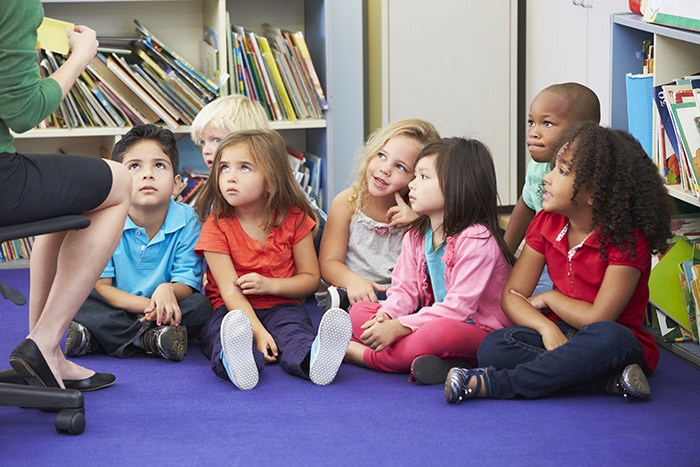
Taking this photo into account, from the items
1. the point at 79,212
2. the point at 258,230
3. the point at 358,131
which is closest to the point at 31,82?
the point at 79,212

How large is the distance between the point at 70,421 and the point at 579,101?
146cm

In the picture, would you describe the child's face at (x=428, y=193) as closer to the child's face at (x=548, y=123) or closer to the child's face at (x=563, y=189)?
the child's face at (x=563, y=189)

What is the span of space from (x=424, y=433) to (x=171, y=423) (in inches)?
18.6

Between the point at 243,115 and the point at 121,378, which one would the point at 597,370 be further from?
the point at 243,115

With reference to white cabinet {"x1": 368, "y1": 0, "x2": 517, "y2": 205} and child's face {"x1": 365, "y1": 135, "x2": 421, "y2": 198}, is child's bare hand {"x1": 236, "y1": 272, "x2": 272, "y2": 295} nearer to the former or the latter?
child's face {"x1": 365, "y1": 135, "x2": 421, "y2": 198}

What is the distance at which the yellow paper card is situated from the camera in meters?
1.89

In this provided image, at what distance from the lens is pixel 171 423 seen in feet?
6.11

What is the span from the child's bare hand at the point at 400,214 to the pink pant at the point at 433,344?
1.33ft

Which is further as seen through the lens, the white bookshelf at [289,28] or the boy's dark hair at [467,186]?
the white bookshelf at [289,28]

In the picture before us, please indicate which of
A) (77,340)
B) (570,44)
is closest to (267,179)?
(77,340)

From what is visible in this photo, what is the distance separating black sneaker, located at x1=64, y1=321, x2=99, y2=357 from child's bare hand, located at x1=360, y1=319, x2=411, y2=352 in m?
0.66

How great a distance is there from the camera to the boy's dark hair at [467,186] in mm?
2188

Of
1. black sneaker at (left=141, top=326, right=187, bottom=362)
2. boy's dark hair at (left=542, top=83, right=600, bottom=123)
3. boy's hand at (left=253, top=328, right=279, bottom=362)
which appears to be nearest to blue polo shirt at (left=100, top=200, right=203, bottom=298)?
black sneaker at (left=141, top=326, right=187, bottom=362)

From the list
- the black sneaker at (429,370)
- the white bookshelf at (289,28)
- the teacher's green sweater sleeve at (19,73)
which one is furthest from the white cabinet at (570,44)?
the teacher's green sweater sleeve at (19,73)
